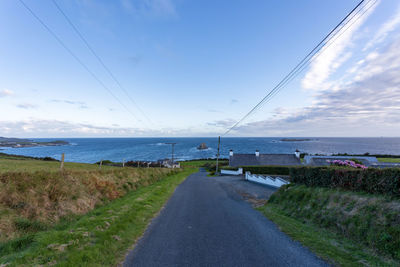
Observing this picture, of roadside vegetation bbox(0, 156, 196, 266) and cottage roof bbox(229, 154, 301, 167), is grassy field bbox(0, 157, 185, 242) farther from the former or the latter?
cottage roof bbox(229, 154, 301, 167)

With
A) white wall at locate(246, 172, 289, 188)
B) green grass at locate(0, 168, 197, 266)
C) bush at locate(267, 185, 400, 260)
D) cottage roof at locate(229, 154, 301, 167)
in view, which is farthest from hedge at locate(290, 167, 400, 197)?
cottage roof at locate(229, 154, 301, 167)

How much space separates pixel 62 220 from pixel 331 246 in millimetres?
10296

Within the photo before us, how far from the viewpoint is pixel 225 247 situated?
227 inches

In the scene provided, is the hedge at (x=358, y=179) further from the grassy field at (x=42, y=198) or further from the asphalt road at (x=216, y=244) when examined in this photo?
the grassy field at (x=42, y=198)

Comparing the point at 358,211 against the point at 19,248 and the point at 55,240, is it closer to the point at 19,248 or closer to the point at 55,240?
the point at 55,240

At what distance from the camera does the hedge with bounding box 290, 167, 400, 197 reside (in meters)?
6.54

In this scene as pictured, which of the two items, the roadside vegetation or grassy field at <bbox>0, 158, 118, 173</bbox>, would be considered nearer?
the roadside vegetation

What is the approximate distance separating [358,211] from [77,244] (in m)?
9.29

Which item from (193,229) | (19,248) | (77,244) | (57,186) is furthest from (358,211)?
(57,186)

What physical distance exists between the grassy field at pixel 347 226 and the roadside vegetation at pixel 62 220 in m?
6.06

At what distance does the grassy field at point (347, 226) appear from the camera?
5.02m

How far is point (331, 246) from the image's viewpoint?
18.9ft

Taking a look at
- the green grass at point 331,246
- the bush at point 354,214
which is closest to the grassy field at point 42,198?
the green grass at point 331,246

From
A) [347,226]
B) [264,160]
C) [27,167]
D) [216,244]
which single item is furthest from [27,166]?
[264,160]
